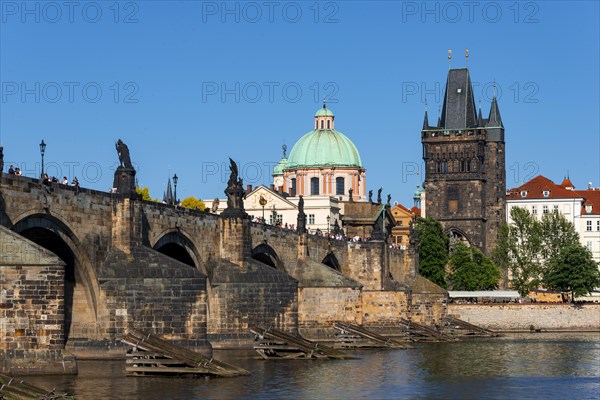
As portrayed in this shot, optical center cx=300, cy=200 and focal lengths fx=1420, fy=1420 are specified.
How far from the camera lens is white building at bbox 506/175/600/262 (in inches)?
Answer: 7077

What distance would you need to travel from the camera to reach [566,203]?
602 ft

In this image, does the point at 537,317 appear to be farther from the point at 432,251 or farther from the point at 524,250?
the point at 524,250

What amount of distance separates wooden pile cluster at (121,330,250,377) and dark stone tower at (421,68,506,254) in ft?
389

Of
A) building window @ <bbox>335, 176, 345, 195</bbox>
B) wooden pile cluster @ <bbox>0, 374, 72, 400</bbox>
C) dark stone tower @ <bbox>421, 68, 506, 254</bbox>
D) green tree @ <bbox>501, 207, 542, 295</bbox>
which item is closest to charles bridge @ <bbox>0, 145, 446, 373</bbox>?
wooden pile cluster @ <bbox>0, 374, 72, 400</bbox>

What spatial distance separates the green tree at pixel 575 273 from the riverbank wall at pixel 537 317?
30.0 feet

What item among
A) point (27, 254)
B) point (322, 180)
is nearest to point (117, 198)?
point (27, 254)

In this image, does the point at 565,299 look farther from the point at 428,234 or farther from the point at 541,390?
the point at 541,390

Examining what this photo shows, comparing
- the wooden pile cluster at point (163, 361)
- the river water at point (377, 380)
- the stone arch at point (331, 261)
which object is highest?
the stone arch at point (331, 261)

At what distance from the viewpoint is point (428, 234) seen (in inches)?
6019

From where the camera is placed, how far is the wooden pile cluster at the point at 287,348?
225 ft

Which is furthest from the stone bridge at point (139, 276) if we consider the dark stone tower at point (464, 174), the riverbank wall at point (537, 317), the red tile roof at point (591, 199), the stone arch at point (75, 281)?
the red tile roof at point (591, 199)

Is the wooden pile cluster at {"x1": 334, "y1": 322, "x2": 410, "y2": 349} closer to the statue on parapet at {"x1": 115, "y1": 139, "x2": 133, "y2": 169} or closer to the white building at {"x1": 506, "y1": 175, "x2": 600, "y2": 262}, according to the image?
the statue on parapet at {"x1": 115, "y1": 139, "x2": 133, "y2": 169}

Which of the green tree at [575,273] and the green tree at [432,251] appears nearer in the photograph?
the green tree at [575,273]

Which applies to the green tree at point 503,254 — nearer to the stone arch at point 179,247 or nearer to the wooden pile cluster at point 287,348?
the stone arch at point 179,247
